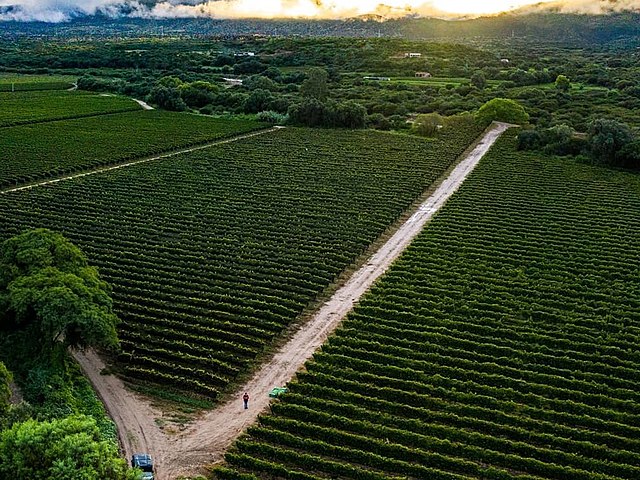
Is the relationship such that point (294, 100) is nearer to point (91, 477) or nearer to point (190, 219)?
point (190, 219)

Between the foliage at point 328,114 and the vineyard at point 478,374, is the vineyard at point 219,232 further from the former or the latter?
the foliage at point 328,114

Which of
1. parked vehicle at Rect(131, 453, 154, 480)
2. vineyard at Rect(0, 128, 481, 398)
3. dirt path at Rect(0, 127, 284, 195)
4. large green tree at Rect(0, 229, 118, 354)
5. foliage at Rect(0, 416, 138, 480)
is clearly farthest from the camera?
dirt path at Rect(0, 127, 284, 195)

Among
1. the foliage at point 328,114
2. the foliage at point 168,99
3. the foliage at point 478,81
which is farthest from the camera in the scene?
the foliage at point 478,81

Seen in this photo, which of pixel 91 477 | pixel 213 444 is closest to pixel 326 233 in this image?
pixel 213 444

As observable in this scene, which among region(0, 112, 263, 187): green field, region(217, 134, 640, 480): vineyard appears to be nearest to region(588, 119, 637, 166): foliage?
region(217, 134, 640, 480): vineyard

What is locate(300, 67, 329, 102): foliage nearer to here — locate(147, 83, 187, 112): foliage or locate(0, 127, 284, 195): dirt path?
locate(0, 127, 284, 195): dirt path

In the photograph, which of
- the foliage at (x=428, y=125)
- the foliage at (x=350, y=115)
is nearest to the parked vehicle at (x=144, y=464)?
the foliage at (x=428, y=125)
